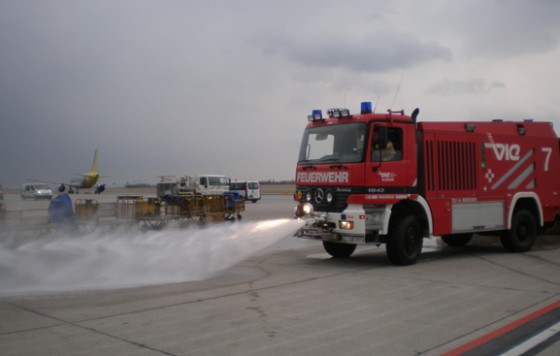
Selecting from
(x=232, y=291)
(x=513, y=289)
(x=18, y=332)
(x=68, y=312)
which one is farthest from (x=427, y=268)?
(x=18, y=332)

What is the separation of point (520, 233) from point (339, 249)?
4.71m

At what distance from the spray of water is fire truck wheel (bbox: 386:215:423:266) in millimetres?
2042

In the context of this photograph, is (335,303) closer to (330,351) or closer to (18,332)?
(330,351)

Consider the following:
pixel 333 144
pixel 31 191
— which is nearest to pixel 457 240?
pixel 333 144

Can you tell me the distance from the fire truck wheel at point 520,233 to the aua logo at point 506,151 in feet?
4.61

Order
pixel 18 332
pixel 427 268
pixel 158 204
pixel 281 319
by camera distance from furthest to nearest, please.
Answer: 1. pixel 158 204
2. pixel 427 268
3. pixel 281 319
4. pixel 18 332

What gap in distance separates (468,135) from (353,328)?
7.21 meters

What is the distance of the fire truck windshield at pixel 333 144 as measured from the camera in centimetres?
1010

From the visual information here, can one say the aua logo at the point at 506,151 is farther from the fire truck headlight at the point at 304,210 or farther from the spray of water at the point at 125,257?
the spray of water at the point at 125,257

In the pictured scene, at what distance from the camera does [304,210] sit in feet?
35.2

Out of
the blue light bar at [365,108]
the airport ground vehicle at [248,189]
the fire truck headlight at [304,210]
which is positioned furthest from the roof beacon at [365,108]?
the airport ground vehicle at [248,189]

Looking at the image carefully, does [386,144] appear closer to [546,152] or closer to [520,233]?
[520,233]

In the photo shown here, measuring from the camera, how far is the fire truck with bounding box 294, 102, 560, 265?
33.0ft

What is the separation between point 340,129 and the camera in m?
10.5
